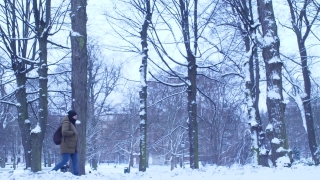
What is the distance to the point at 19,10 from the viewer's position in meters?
17.8

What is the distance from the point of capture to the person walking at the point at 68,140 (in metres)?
9.57

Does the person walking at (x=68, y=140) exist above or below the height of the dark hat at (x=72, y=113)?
below

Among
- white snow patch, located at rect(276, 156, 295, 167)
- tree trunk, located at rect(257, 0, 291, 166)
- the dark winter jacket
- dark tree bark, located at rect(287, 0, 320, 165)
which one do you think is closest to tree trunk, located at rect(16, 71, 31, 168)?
the dark winter jacket

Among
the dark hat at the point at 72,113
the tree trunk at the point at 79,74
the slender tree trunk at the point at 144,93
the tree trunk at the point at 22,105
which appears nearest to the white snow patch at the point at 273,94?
the tree trunk at the point at 79,74

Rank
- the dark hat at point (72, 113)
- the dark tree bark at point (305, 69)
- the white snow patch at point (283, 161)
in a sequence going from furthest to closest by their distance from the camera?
the dark tree bark at point (305, 69), the white snow patch at point (283, 161), the dark hat at point (72, 113)

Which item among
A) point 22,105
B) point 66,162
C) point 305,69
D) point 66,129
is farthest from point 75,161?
point 305,69

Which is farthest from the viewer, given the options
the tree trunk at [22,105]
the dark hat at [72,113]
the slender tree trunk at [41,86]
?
the tree trunk at [22,105]

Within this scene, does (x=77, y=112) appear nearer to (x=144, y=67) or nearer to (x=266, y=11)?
(x=266, y=11)

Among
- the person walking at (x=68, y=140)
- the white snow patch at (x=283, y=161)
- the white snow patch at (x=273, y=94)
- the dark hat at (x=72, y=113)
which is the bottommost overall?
the white snow patch at (x=283, y=161)

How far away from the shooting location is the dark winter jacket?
9570 mm

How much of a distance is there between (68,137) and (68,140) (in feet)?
0.31

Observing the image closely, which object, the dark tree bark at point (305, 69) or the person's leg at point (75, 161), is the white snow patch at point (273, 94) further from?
the dark tree bark at point (305, 69)

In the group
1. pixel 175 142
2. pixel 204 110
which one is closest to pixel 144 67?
pixel 204 110

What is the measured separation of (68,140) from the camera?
9.68 meters
